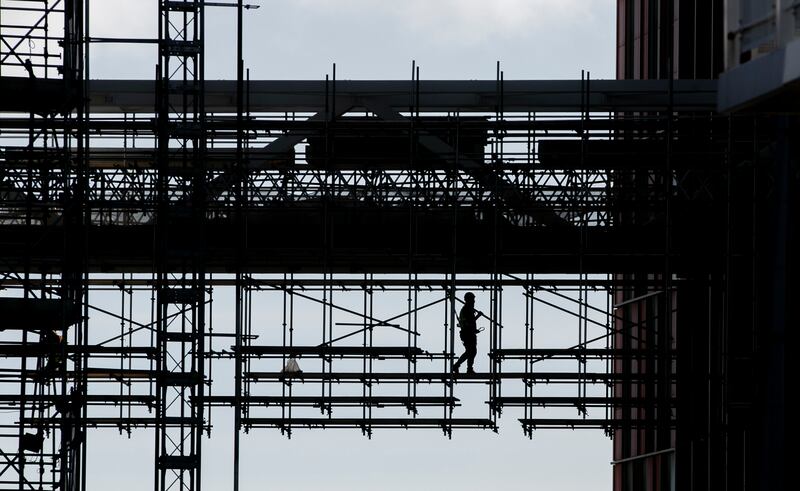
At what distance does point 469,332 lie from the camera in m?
31.4

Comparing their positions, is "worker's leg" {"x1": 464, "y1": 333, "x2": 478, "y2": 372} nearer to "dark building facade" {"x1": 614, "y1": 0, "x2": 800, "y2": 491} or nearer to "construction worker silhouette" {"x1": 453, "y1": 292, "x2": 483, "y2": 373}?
"construction worker silhouette" {"x1": 453, "y1": 292, "x2": 483, "y2": 373}

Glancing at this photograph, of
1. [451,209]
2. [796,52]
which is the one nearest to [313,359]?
[451,209]

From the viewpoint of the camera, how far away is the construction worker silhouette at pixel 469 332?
31.4 m

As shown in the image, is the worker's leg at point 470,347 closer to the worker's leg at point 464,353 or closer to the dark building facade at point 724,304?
the worker's leg at point 464,353

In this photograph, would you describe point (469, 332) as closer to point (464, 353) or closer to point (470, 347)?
point (470, 347)

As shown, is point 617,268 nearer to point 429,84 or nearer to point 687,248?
point 687,248

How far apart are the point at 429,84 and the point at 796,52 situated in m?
20.1

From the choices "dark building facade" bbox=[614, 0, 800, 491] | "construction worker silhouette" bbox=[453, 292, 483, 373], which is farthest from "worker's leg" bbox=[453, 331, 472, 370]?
"dark building facade" bbox=[614, 0, 800, 491]

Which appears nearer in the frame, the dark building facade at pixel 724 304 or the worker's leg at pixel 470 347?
the dark building facade at pixel 724 304

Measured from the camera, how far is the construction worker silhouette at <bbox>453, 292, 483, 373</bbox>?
103 feet

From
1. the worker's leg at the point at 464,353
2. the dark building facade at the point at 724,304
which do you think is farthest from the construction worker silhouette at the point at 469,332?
the dark building facade at the point at 724,304

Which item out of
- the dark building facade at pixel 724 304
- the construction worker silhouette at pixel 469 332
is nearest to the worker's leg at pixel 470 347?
the construction worker silhouette at pixel 469 332

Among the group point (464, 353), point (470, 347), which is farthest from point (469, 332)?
point (464, 353)

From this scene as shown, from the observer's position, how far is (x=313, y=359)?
106ft
